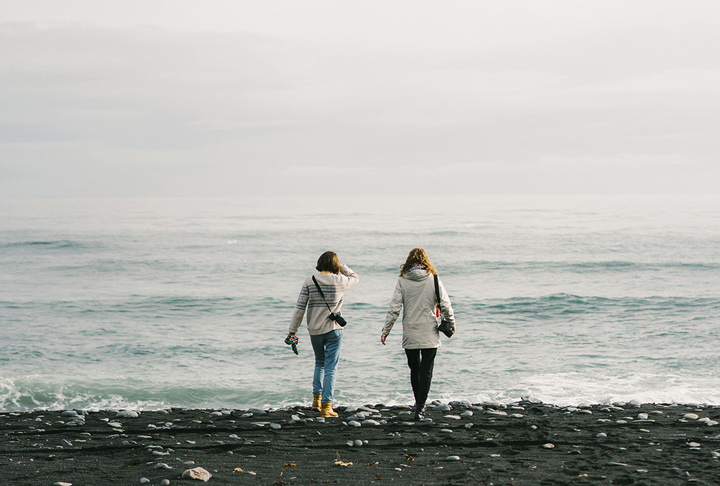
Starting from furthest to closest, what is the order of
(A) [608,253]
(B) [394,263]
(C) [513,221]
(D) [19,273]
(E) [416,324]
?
(C) [513,221] → (A) [608,253] → (B) [394,263] → (D) [19,273] → (E) [416,324]

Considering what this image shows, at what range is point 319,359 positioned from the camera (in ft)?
27.8

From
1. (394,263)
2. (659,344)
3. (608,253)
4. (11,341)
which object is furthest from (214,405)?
(608,253)

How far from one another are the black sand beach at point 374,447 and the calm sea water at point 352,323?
8.78 feet

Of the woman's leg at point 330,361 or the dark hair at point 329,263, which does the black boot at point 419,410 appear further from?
the dark hair at point 329,263

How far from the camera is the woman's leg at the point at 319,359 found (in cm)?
829

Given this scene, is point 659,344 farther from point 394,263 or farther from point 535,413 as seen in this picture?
point 394,263

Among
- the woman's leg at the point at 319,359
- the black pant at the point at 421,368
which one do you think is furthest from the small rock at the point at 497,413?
the woman's leg at the point at 319,359

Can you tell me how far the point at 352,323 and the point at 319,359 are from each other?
10867 mm

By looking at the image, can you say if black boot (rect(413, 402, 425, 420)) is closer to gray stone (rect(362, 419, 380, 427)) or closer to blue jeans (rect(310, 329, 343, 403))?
gray stone (rect(362, 419, 380, 427))

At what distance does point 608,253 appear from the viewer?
41.8 metres

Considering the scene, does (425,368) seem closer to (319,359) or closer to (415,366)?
(415,366)

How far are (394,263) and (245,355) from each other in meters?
23.8

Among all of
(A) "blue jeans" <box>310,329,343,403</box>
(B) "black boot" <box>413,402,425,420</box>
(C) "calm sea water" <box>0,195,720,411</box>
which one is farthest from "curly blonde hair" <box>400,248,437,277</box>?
(C) "calm sea water" <box>0,195,720,411</box>

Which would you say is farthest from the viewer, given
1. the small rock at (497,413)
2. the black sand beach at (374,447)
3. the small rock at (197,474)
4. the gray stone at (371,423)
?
the small rock at (497,413)
